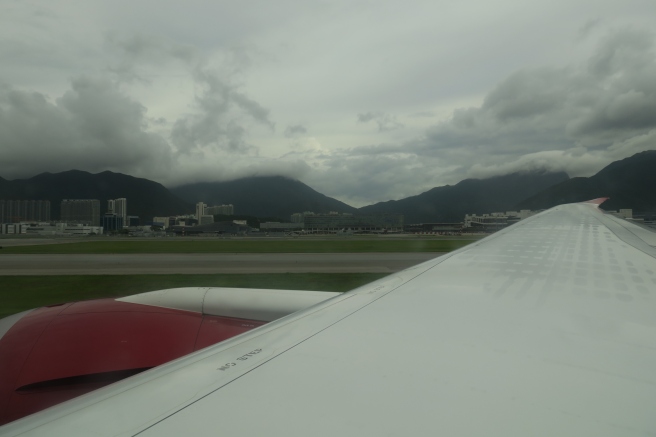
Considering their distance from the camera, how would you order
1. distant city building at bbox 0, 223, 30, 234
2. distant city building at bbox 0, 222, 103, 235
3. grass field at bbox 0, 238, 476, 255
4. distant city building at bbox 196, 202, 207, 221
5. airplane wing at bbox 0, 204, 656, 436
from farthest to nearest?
1. distant city building at bbox 196, 202, 207, 221
2. distant city building at bbox 0, 222, 103, 235
3. distant city building at bbox 0, 223, 30, 234
4. grass field at bbox 0, 238, 476, 255
5. airplane wing at bbox 0, 204, 656, 436

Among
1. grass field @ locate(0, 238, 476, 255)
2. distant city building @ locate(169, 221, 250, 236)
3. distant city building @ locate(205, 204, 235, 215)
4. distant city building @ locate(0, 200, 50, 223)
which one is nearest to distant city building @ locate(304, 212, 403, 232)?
distant city building @ locate(169, 221, 250, 236)

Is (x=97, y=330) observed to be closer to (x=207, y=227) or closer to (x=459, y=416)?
(x=459, y=416)

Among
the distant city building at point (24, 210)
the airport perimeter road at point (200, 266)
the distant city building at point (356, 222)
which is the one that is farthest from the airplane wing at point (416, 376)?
the distant city building at point (24, 210)

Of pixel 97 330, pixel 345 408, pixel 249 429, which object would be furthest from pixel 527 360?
pixel 97 330

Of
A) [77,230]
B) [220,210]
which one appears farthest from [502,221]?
[220,210]

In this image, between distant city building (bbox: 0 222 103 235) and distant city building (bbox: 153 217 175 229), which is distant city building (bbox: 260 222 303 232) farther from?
distant city building (bbox: 0 222 103 235)

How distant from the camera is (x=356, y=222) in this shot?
86938 mm

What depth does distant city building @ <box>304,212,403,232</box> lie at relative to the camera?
273 feet

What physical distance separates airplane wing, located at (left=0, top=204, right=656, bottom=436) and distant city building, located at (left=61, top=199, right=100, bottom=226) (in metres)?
103

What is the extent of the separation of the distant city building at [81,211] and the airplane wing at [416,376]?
337 feet

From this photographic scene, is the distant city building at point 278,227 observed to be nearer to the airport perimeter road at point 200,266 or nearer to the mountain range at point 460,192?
the mountain range at point 460,192

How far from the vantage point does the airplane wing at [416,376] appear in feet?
3.92

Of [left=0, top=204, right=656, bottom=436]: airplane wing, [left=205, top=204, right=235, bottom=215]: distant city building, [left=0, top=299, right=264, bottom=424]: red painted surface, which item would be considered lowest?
[left=0, top=299, right=264, bottom=424]: red painted surface

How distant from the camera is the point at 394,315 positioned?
239 centimetres
